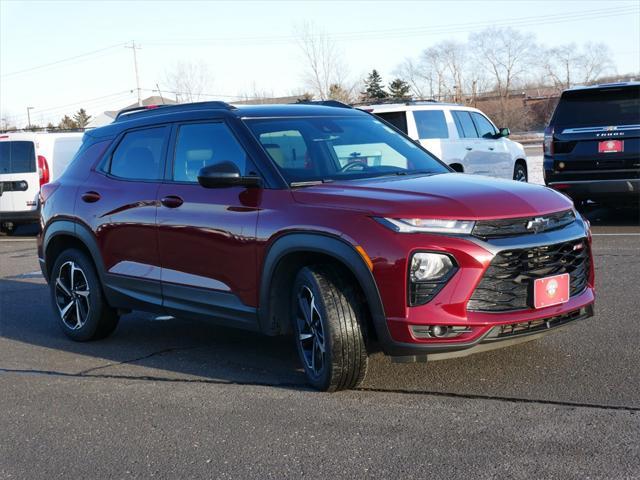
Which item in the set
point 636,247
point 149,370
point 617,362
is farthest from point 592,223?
point 149,370

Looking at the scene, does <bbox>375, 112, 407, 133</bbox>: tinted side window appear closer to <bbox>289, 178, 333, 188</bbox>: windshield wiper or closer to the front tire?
<bbox>289, 178, 333, 188</bbox>: windshield wiper

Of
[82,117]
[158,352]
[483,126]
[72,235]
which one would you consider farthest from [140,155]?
[82,117]

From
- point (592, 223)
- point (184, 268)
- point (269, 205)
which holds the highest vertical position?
point (269, 205)

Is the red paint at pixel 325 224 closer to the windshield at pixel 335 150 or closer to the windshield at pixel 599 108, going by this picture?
the windshield at pixel 335 150

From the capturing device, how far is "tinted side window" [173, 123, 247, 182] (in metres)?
5.72

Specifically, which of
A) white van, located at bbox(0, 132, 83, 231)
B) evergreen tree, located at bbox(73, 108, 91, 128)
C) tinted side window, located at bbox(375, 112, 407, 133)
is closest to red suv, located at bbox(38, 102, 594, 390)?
tinted side window, located at bbox(375, 112, 407, 133)

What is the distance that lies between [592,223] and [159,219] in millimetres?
9078

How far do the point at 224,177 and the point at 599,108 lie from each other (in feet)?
26.6

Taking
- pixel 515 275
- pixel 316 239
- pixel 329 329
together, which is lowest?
pixel 329 329

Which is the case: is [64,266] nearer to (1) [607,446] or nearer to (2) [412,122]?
(1) [607,446]

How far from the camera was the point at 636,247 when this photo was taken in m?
10.4

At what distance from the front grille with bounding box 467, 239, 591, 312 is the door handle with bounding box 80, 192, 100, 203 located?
10.8 ft

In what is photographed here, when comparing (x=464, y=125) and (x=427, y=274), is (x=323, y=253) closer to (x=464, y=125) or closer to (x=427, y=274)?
(x=427, y=274)

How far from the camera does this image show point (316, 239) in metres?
4.93
